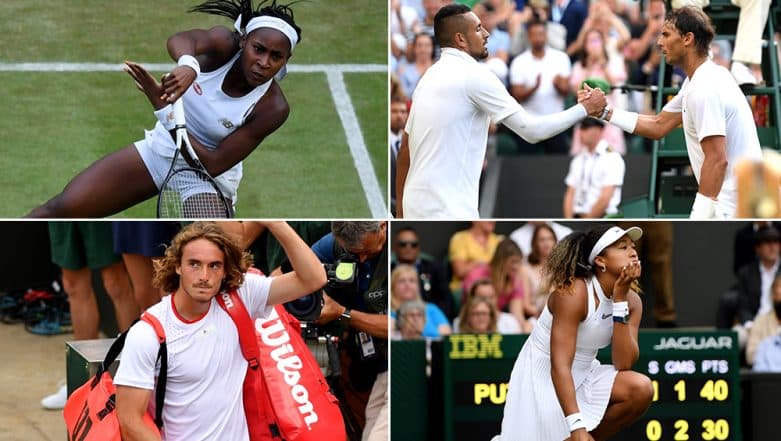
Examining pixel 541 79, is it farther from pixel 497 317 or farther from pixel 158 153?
pixel 158 153

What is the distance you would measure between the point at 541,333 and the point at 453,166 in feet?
3.08

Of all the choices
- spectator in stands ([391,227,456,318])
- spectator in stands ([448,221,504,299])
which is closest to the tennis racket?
spectator in stands ([391,227,456,318])

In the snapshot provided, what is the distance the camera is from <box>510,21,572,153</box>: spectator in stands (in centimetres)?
1037

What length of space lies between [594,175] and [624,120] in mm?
3807

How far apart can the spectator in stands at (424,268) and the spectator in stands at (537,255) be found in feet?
1.34

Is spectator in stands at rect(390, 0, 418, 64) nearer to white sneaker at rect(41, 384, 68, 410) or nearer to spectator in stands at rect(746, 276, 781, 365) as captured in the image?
spectator in stands at rect(746, 276, 781, 365)

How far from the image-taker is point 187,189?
5.59 meters

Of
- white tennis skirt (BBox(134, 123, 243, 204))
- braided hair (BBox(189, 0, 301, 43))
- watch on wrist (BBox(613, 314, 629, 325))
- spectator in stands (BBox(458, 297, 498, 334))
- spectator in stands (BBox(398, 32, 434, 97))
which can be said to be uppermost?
spectator in stands (BBox(398, 32, 434, 97))

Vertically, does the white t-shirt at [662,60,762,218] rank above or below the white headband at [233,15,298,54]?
below

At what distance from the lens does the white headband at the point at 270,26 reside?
5579mm

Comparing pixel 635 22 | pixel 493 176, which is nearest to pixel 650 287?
pixel 493 176

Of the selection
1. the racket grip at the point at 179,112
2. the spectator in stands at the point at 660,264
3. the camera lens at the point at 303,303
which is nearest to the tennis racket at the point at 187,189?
the racket grip at the point at 179,112

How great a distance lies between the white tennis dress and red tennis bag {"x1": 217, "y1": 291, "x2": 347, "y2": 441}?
57 centimetres

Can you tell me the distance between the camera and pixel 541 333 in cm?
470
